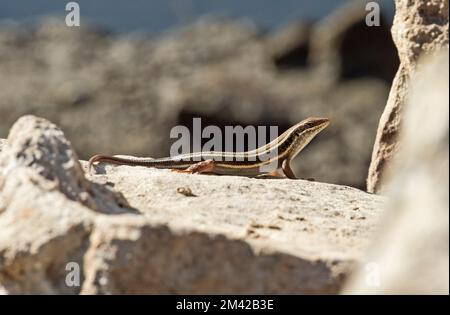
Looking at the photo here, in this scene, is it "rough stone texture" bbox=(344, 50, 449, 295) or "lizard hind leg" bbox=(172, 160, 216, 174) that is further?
"lizard hind leg" bbox=(172, 160, 216, 174)

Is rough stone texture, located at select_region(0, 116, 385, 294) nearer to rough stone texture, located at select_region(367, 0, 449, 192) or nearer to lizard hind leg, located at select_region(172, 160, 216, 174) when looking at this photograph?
rough stone texture, located at select_region(367, 0, 449, 192)

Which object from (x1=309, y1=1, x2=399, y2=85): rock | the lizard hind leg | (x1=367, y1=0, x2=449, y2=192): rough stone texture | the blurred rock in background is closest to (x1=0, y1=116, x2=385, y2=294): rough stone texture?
(x1=367, y1=0, x2=449, y2=192): rough stone texture

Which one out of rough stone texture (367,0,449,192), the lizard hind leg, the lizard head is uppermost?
rough stone texture (367,0,449,192)

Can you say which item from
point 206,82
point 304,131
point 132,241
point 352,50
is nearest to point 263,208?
point 132,241

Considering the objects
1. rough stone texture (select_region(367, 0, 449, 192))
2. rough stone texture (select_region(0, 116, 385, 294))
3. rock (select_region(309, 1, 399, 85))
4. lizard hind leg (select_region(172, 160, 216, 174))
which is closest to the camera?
rough stone texture (select_region(0, 116, 385, 294))

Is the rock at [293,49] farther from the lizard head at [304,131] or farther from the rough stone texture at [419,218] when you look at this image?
the rough stone texture at [419,218]

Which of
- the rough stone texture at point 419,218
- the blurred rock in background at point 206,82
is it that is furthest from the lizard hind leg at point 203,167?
the blurred rock in background at point 206,82

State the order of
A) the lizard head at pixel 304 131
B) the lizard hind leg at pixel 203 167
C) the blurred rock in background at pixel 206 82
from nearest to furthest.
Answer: the lizard hind leg at pixel 203 167 < the lizard head at pixel 304 131 < the blurred rock in background at pixel 206 82

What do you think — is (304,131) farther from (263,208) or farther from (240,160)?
(263,208)
